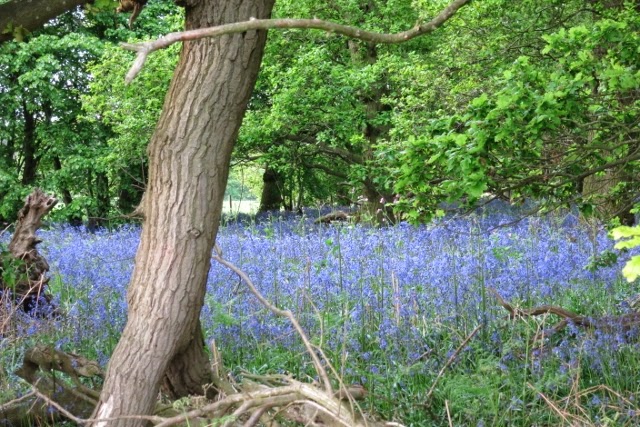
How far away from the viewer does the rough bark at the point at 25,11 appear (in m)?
3.76

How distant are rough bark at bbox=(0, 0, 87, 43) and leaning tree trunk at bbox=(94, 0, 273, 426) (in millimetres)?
753

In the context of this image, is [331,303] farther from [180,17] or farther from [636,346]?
[180,17]

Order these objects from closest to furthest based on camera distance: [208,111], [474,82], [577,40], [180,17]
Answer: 1. [208,111]
2. [577,40]
3. [474,82]
4. [180,17]

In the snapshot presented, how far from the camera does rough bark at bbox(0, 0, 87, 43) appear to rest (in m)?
3.76

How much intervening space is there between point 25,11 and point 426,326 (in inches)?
123

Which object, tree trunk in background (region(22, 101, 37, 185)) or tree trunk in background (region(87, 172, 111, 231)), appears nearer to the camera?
tree trunk in background (region(87, 172, 111, 231))

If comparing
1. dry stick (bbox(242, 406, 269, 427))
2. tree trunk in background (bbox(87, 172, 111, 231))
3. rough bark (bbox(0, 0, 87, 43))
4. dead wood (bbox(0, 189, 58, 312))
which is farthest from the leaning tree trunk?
tree trunk in background (bbox(87, 172, 111, 231))

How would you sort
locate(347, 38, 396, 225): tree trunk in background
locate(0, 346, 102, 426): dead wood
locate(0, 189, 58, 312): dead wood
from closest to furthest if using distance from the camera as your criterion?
locate(0, 346, 102, 426): dead wood → locate(0, 189, 58, 312): dead wood → locate(347, 38, 396, 225): tree trunk in background

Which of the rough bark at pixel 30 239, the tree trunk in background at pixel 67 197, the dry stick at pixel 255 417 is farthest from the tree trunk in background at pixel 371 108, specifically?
the dry stick at pixel 255 417

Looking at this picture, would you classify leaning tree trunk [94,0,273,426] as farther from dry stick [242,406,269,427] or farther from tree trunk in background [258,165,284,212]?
tree trunk in background [258,165,284,212]

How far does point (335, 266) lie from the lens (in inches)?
312

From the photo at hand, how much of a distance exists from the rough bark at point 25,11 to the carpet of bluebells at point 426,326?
123 cm

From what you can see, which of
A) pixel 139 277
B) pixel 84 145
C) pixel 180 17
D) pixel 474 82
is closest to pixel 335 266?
pixel 139 277

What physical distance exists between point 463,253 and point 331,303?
206cm
